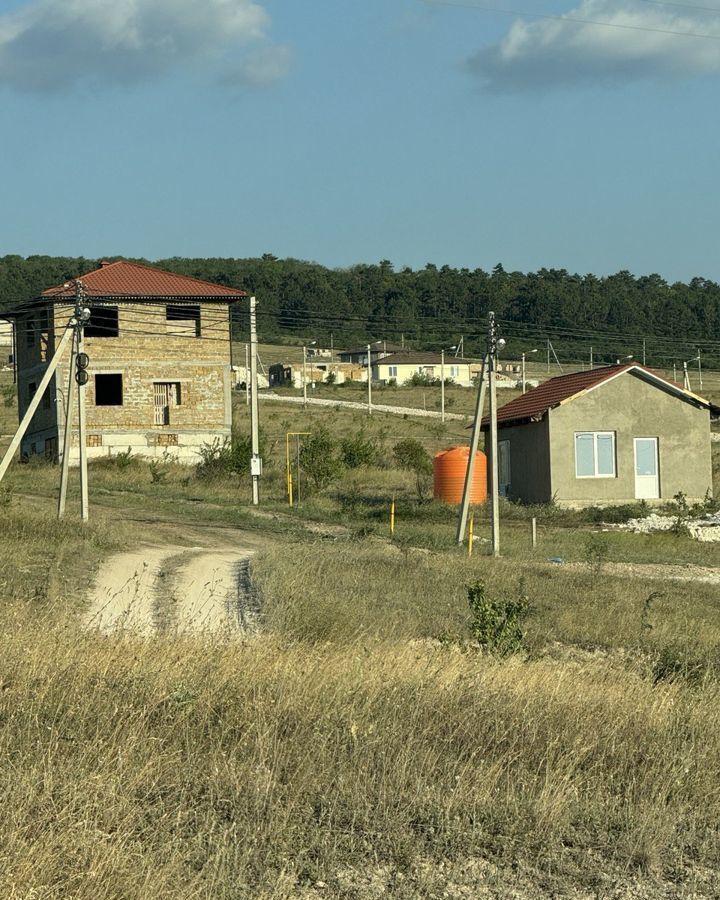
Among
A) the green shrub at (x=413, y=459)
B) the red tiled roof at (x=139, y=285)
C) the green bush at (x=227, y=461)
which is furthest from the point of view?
the red tiled roof at (x=139, y=285)

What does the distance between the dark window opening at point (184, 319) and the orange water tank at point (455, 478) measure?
15.3m

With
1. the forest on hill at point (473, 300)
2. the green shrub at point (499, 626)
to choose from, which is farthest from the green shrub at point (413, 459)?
the forest on hill at point (473, 300)

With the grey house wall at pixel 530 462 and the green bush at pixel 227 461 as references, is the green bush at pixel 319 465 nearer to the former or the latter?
the green bush at pixel 227 461

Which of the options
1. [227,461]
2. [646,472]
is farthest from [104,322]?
[646,472]

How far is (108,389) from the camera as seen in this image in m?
53.6

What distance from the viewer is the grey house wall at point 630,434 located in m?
40.8

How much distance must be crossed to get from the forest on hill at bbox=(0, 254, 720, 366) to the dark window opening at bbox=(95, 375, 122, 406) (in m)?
55.3

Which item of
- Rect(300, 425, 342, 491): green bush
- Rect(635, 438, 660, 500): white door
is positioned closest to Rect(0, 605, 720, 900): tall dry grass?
Rect(635, 438, 660, 500): white door

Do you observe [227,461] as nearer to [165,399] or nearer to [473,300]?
[165,399]

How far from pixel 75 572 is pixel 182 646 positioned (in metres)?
11.3

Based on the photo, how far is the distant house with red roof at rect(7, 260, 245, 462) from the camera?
51.6 metres

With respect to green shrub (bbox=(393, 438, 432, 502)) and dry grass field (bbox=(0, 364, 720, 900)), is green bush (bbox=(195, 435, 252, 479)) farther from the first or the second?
dry grass field (bbox=(0, 364, 720, 900))

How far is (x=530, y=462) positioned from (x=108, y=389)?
20338 mm

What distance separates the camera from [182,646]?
28.6 feet
